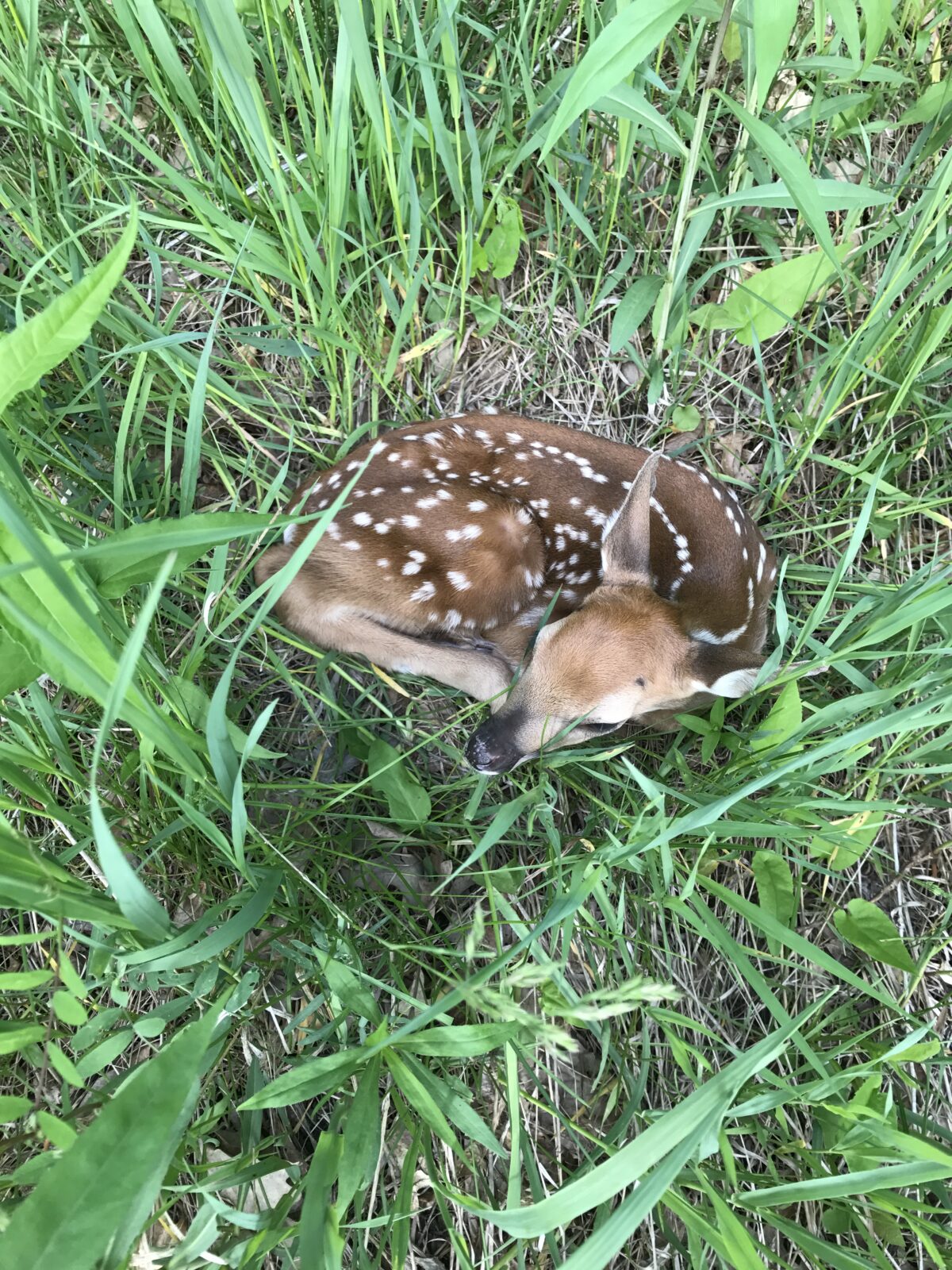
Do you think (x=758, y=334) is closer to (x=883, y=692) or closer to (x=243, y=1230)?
(x=883, y=692)

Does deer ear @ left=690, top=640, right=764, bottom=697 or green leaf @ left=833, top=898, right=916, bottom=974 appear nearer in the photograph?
green leaf @ left=833, top=898, right=916, bottom=974

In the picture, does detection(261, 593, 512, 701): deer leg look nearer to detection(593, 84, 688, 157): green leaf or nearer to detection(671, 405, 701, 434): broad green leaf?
detection(671, 405, 701, 434): broad green leaf

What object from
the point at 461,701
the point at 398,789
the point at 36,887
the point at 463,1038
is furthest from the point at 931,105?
the point at 36,887

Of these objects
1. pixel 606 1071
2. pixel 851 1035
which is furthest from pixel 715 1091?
pixel 851 1035

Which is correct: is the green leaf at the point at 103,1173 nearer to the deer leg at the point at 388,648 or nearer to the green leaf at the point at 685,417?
the deer leg at the point at 388,648

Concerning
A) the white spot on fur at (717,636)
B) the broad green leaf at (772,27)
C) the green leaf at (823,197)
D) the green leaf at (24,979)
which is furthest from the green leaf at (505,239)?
the green leaf at (24,979)

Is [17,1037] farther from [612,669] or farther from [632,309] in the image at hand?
[632,309]

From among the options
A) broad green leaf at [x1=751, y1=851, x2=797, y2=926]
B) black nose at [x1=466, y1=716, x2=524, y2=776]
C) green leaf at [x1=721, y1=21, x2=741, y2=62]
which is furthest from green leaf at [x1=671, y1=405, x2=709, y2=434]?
broad green leaf at [x1=751, y1=851, x2=797, y2=926]

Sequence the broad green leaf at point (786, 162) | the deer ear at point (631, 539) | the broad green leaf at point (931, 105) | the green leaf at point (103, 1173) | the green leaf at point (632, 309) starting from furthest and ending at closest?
the green leaf at point (632, 309)
the broad green leaf at point (931, 105)
the deer ear at point (631, 539)
the broad green leaf at point (786, 162)
the green leaf at point (103, 1173)
